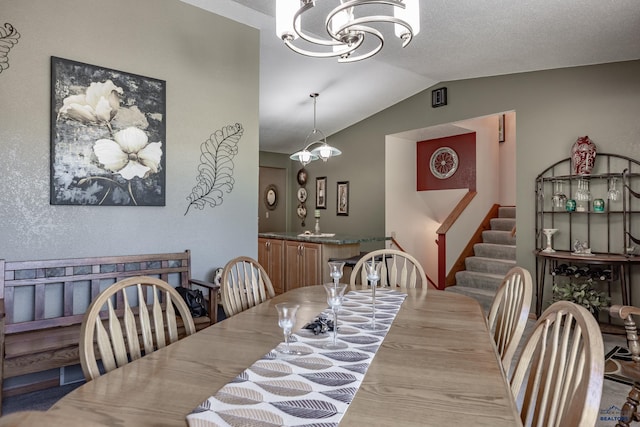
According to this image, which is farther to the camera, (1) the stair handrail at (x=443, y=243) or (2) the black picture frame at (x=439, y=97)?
(1) the stair handrail at (x=443, y=243)

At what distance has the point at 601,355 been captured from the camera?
0.78 meters

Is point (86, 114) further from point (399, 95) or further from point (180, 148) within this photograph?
point (399, 95)

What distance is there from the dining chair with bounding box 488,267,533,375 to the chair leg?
0.63m

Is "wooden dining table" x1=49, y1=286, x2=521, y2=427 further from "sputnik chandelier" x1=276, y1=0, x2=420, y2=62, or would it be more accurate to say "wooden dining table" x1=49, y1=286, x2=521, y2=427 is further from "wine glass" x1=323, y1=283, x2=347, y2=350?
"sputnik chandelier" x1=276, y1=0, x2=420, y2=62

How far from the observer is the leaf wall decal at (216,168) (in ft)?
10.6

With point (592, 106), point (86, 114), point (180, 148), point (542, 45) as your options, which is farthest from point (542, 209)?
point (86, 114)

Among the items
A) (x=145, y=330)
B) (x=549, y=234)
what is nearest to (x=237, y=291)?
(x=145, y=330)

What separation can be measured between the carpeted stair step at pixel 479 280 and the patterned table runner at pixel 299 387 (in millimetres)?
4003

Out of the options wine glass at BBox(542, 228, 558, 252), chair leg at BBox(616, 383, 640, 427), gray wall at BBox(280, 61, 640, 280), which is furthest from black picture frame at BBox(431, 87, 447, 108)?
chair leg at BBox(616, 383, 640, 427)

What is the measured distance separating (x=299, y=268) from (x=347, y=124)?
2911mm

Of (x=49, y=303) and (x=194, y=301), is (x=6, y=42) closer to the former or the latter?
(x=49, y=303)

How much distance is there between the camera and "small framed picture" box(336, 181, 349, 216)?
6699mm

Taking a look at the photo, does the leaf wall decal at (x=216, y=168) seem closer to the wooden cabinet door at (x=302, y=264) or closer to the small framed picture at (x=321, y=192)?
the wooden cabinet door at (x=302, y=264)

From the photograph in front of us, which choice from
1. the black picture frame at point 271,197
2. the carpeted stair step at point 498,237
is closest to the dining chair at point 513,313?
the carpeted stair step at point 498,237
